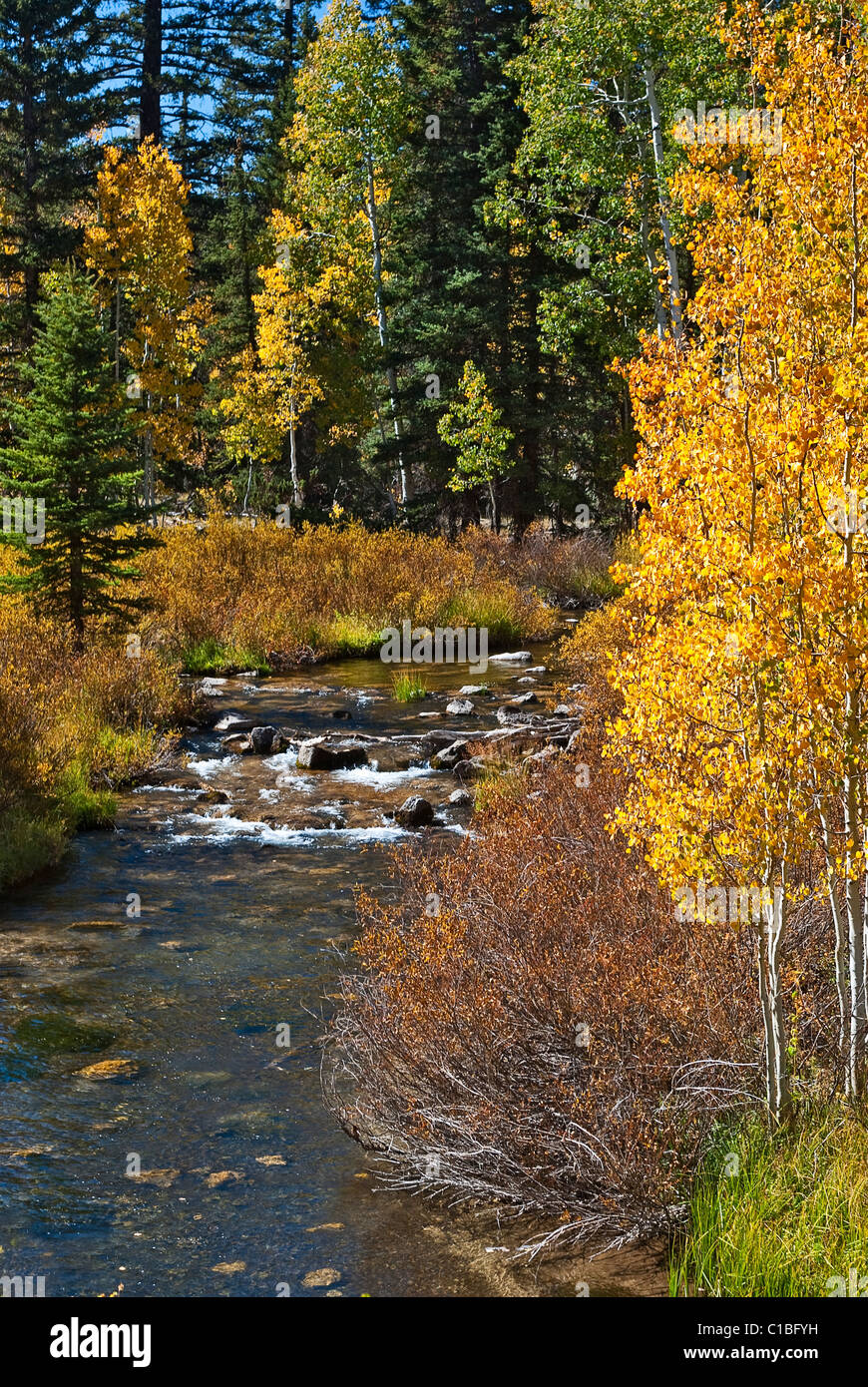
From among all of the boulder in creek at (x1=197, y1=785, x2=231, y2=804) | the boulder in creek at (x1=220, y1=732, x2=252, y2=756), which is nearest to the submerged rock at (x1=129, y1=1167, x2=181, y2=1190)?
the boulder in creek at (x1=197, y1=785, x2=231, y2=804)

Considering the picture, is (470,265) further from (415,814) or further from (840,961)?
(840,961)

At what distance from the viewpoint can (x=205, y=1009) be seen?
733 cm

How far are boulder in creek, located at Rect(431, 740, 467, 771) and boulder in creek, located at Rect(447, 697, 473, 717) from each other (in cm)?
220

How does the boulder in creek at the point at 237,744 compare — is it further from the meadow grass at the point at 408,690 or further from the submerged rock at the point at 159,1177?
the submerged rock at the point at 159,1177

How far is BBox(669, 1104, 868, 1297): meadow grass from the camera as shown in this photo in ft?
13.3

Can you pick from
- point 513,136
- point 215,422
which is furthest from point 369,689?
point 215,422

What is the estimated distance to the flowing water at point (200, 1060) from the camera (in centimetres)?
488

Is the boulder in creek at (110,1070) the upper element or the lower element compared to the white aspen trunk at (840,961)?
lower

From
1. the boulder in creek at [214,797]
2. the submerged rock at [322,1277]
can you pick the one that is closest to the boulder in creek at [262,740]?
the boulder in creek at [214,797]

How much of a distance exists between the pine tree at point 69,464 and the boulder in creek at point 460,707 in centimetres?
434

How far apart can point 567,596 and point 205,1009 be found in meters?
18.7

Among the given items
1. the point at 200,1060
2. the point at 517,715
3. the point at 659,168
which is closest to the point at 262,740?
the point at 517,715

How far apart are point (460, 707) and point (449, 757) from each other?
8.82 feet
